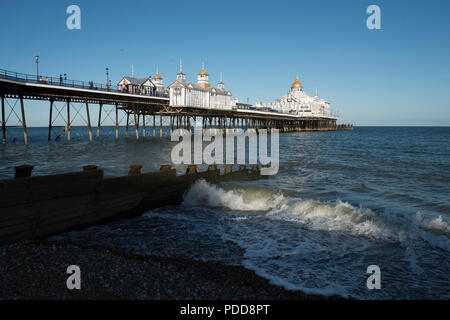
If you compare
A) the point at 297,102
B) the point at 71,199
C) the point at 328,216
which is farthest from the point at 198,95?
the point at 297,102

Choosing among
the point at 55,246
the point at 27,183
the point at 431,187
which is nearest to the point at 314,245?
the point at 55,246

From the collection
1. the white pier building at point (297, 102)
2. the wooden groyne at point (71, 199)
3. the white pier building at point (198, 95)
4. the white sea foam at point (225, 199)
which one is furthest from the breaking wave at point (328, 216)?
the white pier building at point (297, 102)

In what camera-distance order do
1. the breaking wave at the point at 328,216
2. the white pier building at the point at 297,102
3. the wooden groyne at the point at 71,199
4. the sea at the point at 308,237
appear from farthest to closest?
the white pier building at the point at 297,102 < the breaking wave at the point at 328,216 < the wooden groyne at the point at 71,199 < the sea at the point at 308,237

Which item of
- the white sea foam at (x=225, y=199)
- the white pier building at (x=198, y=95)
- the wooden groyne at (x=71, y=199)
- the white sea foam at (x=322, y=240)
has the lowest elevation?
the white sea foam at (x=322, y=240)

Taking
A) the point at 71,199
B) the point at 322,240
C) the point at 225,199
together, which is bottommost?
the point at 322,240

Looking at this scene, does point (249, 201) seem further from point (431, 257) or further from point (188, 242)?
point (431, 257)

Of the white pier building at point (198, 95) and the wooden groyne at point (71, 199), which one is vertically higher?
the white pier building at point (198, 95)

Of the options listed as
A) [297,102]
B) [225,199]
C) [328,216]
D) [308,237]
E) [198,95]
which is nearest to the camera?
[308,237]

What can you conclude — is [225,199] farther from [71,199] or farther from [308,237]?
[71,199]

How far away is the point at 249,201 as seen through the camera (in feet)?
41.1

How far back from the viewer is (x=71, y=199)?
8.27 metres

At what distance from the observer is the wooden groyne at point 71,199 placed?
7023 mm

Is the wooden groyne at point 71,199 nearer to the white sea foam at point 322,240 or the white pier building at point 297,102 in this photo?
the white sea foam at point 322,240

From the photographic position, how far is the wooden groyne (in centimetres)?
702
